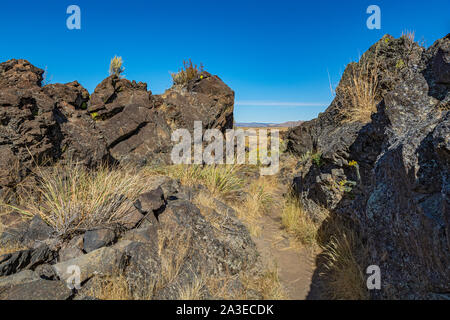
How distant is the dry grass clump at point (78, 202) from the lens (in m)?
3.16

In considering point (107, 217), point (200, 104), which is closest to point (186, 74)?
point (200, 104)

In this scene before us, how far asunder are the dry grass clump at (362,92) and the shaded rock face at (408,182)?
0.65 m

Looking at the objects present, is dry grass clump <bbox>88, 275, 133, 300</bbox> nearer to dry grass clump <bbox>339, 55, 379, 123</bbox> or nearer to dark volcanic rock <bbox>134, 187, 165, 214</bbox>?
dark volcanic rock <bbox>134, 187, 165, 214</bbox>

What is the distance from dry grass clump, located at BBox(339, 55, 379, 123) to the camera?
14.8 ft

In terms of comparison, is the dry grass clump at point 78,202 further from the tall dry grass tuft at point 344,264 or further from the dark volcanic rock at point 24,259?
the tall dry grass tuft at point 344,264

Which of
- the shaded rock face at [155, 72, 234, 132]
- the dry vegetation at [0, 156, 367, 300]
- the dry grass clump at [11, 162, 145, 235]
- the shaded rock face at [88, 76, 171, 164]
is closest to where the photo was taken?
the dry vegetation at [0, 156, 367, 300]

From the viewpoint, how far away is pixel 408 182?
2.12 metres

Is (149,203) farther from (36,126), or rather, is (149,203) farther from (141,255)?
(36,126)

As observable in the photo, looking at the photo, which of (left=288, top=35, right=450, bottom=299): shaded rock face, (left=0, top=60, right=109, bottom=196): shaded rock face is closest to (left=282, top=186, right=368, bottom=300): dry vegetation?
(left=288, top=35, right=450, bottom=299): shaded rock face

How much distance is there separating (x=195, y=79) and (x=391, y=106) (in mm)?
6957

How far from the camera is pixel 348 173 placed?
4.06 m

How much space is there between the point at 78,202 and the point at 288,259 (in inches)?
125

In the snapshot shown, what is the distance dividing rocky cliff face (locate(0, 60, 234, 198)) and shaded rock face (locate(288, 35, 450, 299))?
4613 mm
